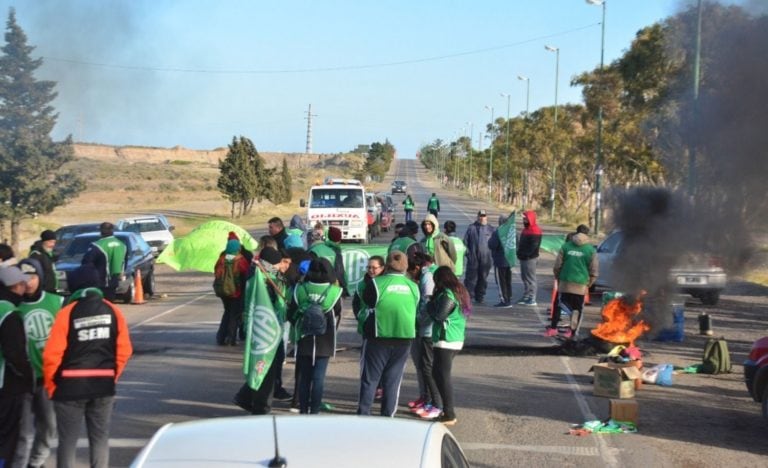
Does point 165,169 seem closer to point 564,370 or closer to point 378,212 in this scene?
point 378,212

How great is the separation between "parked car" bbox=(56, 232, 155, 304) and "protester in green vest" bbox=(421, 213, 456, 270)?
6.45m

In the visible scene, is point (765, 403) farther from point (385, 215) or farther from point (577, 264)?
point (385, 215)

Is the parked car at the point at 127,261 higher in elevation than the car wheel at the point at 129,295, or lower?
higher

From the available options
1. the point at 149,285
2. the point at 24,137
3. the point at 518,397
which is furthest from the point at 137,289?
the point at 24,137

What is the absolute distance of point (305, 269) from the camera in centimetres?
862

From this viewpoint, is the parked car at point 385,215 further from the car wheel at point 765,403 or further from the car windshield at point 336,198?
the car wheel at point 765,403

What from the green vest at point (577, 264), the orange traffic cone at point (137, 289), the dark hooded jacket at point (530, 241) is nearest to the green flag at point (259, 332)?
the green vest at point (577, 264)

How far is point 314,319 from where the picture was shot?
27.2 ft

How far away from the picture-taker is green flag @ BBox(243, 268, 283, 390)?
8.70m

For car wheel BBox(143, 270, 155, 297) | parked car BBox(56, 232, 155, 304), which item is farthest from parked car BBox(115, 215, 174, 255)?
car wheel BBox(143, 270, 155, 297)

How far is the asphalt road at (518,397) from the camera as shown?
8164 millimetres

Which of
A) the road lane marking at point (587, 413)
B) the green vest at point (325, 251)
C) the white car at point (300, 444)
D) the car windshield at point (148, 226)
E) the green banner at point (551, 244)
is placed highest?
the green vest at point (325, 251)

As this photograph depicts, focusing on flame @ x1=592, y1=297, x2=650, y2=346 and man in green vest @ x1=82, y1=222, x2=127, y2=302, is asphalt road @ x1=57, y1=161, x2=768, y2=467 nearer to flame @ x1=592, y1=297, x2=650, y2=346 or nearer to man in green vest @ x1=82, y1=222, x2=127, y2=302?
flame @ x1=592, y1=297, x2=650, y2=346

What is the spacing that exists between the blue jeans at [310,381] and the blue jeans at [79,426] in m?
2.37
